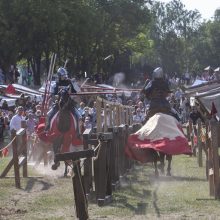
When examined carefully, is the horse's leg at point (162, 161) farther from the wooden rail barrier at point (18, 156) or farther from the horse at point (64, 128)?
the wooden rail barrier at point (18, 156)

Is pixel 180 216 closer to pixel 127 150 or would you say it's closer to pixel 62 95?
pixel 127 150

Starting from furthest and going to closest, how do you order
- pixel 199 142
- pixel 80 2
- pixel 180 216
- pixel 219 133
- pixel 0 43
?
pixel 80 2 < pixel 0 43 < pixel 199 142 < pixel 219 133 < pixel 180 216

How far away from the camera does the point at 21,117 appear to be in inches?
984

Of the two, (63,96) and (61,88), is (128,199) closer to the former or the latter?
(63,96)

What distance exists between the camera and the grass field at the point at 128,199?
977 centimetres

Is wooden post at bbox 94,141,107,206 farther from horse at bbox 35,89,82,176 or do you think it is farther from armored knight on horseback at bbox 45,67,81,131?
armored knight on horseback at bbox 45,67,81,131

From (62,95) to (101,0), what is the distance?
5010 centimetres

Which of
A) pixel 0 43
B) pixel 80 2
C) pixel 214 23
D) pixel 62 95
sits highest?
pixel 214 23

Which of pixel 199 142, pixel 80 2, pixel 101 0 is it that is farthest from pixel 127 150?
pixel 101 0

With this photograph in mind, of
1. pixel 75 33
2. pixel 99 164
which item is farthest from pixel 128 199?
pixel 75 33

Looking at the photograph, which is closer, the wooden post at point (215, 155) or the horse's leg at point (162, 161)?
the wooden post at point (215, 155)

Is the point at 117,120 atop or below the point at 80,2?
below

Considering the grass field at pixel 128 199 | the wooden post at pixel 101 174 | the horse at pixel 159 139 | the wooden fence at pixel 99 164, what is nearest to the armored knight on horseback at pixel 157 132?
the horse at pixel 159 139

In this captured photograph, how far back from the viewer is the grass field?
9.77 metres
